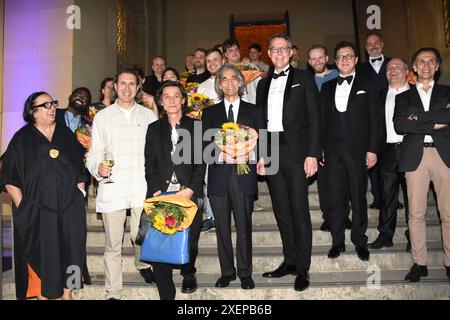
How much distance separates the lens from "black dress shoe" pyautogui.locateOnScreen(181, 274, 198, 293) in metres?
3.74

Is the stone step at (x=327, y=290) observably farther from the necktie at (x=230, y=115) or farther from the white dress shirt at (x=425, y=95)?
the white dress shirt at (x=425, y=95)

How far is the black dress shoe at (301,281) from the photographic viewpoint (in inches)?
144

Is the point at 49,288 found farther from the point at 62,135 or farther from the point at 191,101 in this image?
the point at 191,101

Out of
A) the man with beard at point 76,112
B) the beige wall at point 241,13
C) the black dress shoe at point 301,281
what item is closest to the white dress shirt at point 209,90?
the man with beard at point 76,112

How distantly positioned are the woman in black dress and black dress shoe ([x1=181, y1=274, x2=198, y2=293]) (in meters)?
0.17

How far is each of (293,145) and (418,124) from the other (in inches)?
50.3

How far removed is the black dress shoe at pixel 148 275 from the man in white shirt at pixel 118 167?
0.34 m

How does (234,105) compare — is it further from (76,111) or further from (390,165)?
(76,111)

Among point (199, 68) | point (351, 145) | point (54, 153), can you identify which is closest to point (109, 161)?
point (54, 153)

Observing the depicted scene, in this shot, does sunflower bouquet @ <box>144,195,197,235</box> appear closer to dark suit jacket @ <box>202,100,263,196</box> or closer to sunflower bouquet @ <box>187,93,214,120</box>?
dark suit jacket @ <box>202,100,263,196</box>

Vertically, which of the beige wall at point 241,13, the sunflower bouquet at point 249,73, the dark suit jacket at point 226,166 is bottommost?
the dark suit jacket at point 226,166

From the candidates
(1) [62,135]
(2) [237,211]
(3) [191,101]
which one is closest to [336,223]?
(2) [237,211]

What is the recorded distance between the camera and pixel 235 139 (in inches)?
131

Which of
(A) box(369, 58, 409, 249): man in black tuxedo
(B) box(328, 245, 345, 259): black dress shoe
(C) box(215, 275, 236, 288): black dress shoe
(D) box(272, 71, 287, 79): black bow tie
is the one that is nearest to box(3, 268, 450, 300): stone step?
(C) box(215, 275, 236, 288): black dress shoe
